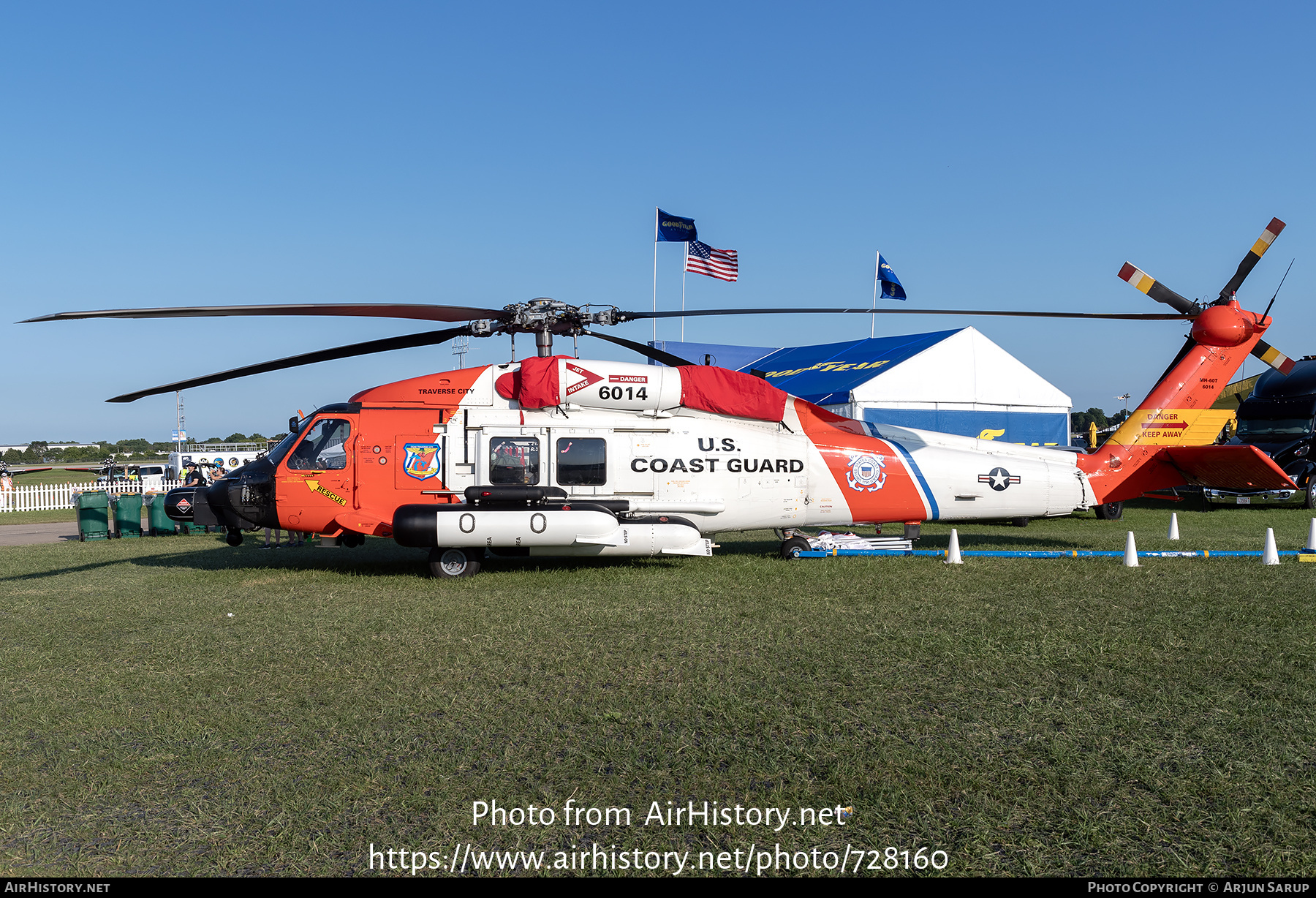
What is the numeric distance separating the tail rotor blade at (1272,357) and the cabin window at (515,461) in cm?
1036

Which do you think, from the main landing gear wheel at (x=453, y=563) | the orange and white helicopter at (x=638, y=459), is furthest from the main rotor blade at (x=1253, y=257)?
the main landing gear wheel at (x=453, y=563)

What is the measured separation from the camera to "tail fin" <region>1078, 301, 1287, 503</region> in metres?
13.0

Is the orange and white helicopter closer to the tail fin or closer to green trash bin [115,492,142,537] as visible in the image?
the tail fin

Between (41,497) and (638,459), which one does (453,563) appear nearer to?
(638,459)

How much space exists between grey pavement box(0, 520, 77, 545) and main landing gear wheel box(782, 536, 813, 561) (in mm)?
15423

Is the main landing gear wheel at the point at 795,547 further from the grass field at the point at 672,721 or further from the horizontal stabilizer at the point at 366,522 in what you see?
the horizontal stabilizer at the point at 366,522

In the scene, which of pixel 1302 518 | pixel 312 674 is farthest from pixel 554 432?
pixel 1302 518

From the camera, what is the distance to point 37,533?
20.6 meters

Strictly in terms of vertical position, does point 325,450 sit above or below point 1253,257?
below

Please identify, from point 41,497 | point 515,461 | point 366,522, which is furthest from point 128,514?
point 41,497

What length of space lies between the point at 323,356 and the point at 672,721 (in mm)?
7505

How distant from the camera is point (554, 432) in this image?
1199 cm

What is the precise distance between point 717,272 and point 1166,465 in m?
17.0

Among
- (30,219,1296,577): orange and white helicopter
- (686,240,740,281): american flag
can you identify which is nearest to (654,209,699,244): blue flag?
(686,240,740,281): american flag
